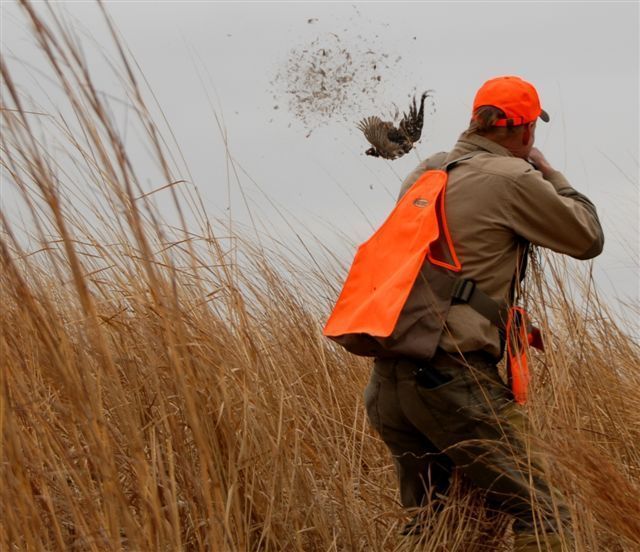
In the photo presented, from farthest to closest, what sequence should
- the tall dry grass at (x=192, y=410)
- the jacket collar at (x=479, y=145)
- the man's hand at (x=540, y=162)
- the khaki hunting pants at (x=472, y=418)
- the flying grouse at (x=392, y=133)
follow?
the flying grouse at (x=392, y=133) → the man's hand at (x=540, y=162) → the jacket collar at (x=479, y=145) → the khaki hunting pants at (x=472, y=418) → the tall dry grass at (x=192, y=410)

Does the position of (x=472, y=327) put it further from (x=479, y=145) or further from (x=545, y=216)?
(x=479, y=145)

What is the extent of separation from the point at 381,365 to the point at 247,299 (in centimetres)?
101

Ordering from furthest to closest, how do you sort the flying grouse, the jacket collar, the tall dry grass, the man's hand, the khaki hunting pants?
the flying grouse, the man's hand, the jacket collar, the khaki hunting pants, the tall dry grass

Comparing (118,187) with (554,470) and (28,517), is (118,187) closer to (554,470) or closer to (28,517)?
(28,517)

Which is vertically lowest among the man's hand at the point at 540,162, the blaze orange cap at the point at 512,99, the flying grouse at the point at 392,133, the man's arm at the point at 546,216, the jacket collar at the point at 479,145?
the man's arm at the point at 546,216

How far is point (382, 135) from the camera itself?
519cm

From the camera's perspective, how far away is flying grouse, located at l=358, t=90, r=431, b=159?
508cm

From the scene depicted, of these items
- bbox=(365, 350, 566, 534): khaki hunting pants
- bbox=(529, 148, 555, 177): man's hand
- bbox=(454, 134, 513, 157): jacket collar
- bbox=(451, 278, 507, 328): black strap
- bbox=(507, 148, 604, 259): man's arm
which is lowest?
bbox=(365, 350, 566, 534): khaki hunting pants

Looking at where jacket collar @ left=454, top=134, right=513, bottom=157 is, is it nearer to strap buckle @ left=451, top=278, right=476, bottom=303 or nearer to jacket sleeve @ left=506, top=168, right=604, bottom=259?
jacket sleeve @ left=506, top=168, right=604, bottom=259

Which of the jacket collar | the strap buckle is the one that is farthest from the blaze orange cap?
the strap buckle

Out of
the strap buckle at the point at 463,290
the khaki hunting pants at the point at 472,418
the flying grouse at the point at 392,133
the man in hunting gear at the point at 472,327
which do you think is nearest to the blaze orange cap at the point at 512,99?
the man in hunting gear at the point at 472,327

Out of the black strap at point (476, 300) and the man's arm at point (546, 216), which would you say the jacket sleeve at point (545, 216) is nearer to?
the man's arm at point (546, 216)

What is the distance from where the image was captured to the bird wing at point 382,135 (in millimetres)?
5113

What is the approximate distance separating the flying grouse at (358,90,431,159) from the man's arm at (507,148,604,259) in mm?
1645
